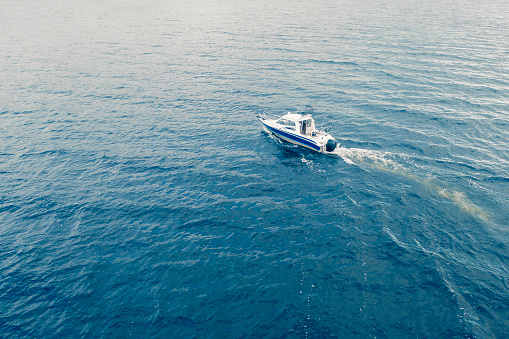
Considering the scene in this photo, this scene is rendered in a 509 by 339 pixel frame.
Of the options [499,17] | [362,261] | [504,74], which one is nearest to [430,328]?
[362,261]

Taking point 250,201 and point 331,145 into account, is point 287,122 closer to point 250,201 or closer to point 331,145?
point 331,145

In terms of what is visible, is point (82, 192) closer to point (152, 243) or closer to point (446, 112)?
point (152, 243)

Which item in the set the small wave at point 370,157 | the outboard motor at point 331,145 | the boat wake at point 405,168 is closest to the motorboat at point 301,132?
the outboard motor at point 331,145

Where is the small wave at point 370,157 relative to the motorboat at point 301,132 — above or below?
below

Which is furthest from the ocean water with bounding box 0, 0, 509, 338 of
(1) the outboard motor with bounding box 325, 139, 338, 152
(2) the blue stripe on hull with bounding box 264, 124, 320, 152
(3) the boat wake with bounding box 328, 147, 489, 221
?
(2) the blue stripe on hull with bounding box 264, 124, 320, 152

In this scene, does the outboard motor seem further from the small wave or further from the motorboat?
the small wave

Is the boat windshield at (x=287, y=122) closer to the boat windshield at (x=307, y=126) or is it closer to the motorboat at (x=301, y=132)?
the motorboat at (x=301, y=132)
